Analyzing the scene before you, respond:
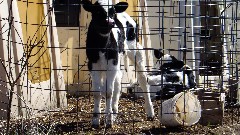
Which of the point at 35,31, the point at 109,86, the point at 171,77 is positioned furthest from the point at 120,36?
the point at 171,77

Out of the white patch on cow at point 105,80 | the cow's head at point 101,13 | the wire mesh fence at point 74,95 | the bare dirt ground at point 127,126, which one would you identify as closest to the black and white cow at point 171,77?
the wire mesh fence at point 74,95

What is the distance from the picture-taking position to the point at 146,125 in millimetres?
8391

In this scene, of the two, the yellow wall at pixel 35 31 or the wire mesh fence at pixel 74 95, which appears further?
the yellow wall at pixel 35 31

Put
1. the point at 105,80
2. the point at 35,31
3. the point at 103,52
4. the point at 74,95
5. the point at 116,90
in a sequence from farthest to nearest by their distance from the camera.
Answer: the point at 74,95
the point at 35,31
the point at 116,90
the point at 105,80
the point at 103,52

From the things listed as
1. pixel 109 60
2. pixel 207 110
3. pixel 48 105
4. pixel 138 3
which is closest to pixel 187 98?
pixel 207 110

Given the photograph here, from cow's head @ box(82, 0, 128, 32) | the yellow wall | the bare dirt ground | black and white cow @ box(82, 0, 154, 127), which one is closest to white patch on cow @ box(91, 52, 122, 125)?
black and white cow @ box(82, 0, 154, 127)

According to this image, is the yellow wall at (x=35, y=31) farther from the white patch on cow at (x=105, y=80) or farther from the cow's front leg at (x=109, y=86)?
the cow's front leg at (x=109, y=86)

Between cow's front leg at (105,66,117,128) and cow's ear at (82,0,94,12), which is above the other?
cow's ear at (82,0,94,12)

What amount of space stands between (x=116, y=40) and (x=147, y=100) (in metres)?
1.37

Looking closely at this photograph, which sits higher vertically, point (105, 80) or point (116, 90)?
point (105, 80)

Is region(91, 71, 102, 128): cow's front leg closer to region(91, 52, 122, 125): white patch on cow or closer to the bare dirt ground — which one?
region(91, 52, 122, 125): white patch on cow

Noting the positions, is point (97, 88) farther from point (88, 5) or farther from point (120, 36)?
point (88, 5)

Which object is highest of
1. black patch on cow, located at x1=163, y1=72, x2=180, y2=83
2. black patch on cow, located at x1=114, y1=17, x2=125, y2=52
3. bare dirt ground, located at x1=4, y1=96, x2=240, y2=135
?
black patch on cow, located at x1=114, y1=17, x2=125, y2=52

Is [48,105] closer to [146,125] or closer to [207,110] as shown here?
[146,125]
